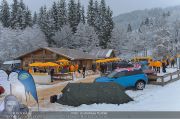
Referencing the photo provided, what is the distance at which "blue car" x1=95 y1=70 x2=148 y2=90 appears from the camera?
2247 cm

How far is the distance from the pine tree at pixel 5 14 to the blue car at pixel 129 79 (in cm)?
2885

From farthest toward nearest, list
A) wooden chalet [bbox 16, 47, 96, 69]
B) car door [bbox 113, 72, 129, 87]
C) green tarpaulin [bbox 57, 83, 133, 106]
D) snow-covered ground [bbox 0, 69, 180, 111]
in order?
wooden chalet [bbox 16, 47, 96, 69], car door [bbox 113, 72, 129, 87], green tarpaulin [bbox 57, 83, 133, 106], snow-covered ground [bbox 0, 69, 180, 111]

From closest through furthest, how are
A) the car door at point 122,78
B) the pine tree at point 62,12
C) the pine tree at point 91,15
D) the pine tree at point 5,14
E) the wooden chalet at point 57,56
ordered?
the car door at point 122,78 → the pine tree at point 91,15 → the pine tree at point 62,12 → the wooden chalet at point 57,56 → the pine tree at point 5,14

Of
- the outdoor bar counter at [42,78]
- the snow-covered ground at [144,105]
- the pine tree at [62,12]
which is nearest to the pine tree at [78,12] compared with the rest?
the pine tree at [62,12]

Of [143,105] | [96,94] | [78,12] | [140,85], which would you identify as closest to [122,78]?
[140,85]

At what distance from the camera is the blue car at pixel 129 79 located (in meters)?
22.5

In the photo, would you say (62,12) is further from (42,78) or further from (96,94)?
(96,94)

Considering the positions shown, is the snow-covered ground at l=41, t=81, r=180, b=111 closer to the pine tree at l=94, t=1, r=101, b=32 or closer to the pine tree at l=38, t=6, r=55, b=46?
the pine tree at l=94, t=1, r=101, b=32

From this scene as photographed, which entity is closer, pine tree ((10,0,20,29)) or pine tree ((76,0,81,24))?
pine tree ((76,0,81,24))

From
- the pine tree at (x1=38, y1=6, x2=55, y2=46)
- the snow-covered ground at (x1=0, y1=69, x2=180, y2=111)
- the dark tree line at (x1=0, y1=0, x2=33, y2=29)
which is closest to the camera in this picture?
the snow-covered ground at (x1=0, y1=69, x2=180, y2=111)

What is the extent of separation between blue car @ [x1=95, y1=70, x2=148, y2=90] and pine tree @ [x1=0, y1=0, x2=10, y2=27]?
28.8 metres

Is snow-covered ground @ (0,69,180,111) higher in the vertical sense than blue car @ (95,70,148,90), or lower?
lower

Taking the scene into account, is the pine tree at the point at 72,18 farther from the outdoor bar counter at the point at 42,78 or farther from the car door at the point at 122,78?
the car door at the point at 122,78

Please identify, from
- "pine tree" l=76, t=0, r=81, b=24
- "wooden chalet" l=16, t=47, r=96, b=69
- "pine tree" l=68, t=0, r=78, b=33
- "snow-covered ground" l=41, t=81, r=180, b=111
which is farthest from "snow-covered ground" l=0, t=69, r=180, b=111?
"wooden chalet" l=16, t=47, r=96, b=69
